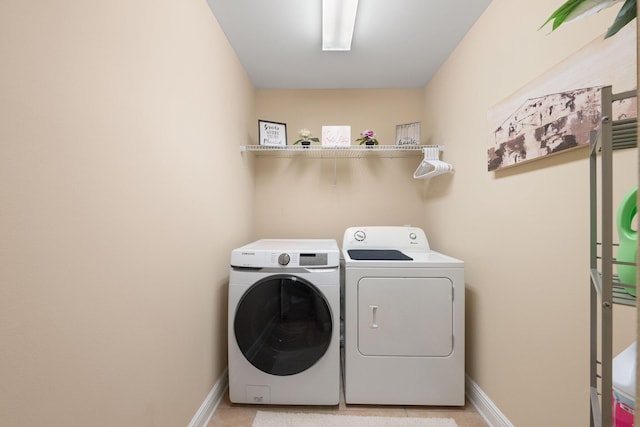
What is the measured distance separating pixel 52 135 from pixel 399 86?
8.53 feet

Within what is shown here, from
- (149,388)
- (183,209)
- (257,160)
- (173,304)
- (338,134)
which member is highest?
(338,134)

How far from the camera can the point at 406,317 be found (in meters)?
1.61

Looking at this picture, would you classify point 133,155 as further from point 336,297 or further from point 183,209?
point 336,297

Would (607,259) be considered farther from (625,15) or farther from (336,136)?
(336,136)

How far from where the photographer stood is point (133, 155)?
0.93m

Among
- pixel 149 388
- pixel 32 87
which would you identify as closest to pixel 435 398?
pixel 149 388

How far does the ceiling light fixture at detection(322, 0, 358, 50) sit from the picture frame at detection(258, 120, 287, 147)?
0.74 meters

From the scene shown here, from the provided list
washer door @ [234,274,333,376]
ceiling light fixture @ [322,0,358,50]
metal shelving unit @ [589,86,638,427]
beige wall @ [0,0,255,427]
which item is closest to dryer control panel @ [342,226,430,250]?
washer door @ [234,274,333,376]

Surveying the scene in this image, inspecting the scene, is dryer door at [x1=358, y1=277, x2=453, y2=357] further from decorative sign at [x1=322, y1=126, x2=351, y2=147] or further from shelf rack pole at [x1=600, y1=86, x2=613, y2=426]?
decorative sign at [x1=322, y1=126, x2=351, y2=147]

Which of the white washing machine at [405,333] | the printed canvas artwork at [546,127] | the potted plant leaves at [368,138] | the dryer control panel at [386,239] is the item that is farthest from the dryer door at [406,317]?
the potted plant leaves at [368,138]

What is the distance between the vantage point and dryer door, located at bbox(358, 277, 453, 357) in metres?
1.60

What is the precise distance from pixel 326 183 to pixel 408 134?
34.8 inches

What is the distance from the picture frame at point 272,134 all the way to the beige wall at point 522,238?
1412mm

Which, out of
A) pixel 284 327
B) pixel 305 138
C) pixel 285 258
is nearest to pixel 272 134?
pixel 305 138
